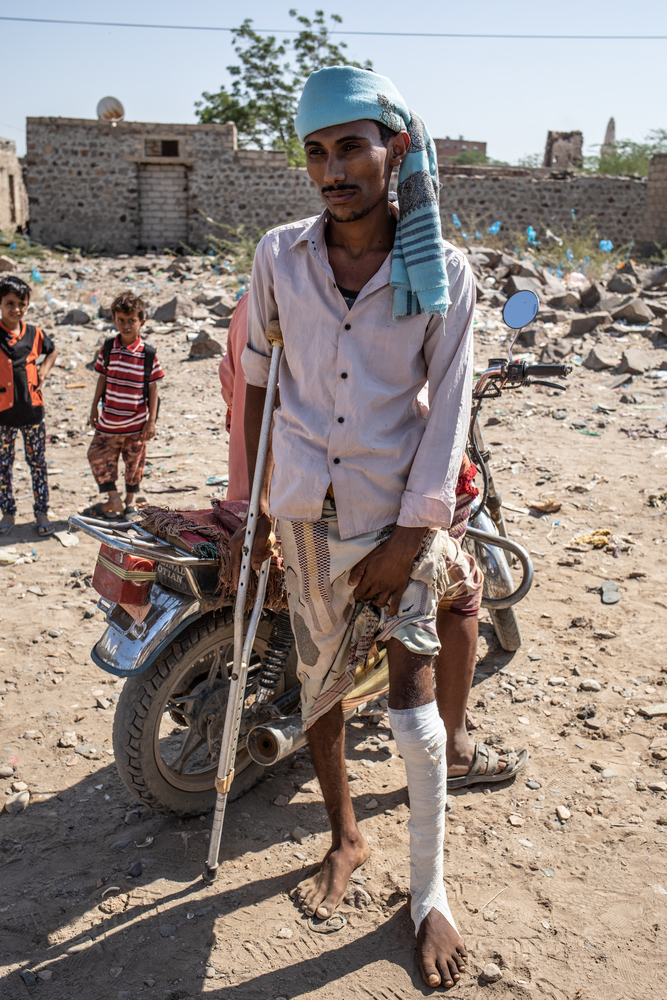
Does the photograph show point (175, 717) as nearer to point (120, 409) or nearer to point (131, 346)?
point (120, 409)

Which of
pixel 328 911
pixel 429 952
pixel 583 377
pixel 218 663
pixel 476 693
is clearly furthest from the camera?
pixel 583 377

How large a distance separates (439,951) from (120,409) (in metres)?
4.61

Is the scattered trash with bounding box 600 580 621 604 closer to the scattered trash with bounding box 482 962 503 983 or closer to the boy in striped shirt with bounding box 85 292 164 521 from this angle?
the scattered trash with bounding box 482 962 503 983

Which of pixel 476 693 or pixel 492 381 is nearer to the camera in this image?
pixel 492 381

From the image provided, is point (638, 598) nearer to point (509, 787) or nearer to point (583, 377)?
point (509, 787)

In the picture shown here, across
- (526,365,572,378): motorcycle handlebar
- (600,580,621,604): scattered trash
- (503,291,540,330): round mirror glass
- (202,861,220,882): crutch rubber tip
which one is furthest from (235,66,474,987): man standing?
(600,580,621,604): scattered trash

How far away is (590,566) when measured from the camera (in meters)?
4.69

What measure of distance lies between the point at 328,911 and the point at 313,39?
1314 inches

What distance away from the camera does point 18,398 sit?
5426 millimetres

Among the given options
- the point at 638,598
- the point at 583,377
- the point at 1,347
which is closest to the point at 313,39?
the point at 583,377

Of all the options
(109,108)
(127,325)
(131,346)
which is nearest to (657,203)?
(109,108)

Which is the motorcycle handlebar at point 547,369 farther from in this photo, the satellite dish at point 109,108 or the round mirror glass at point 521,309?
the satellite dish at point 109,108

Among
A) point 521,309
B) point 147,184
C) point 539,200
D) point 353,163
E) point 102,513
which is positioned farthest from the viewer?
point 539,200

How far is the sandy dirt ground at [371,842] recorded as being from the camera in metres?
2.14
